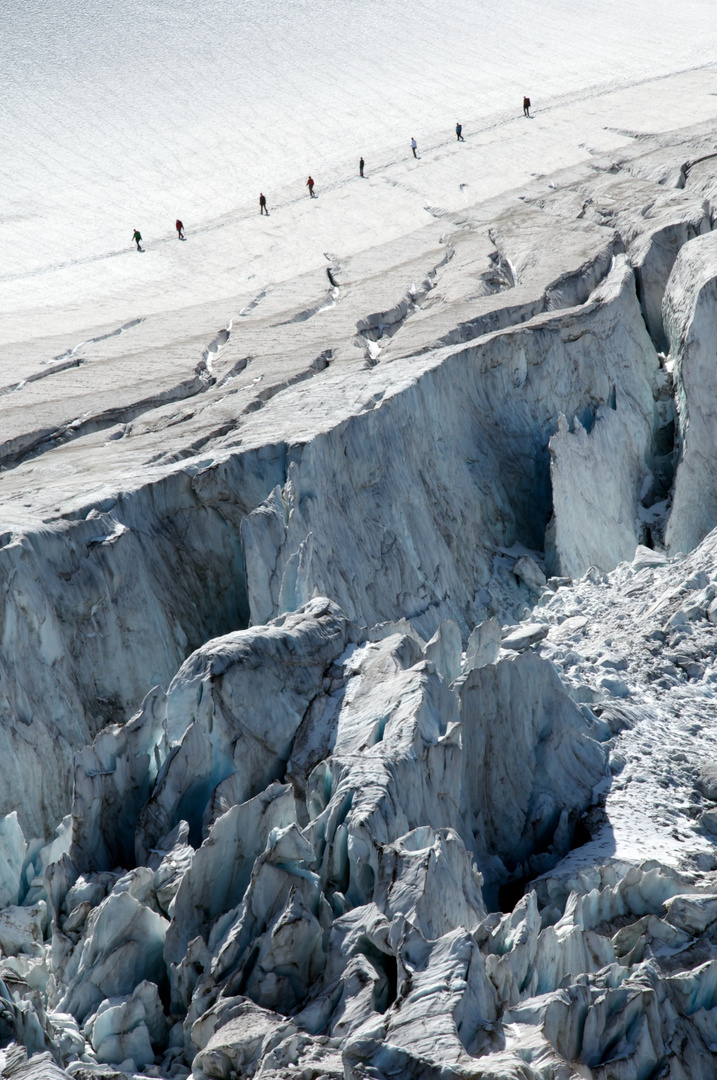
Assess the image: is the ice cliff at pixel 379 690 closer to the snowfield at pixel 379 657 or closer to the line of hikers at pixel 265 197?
the snowfield at pixel 379 657

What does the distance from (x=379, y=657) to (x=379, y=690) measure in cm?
48

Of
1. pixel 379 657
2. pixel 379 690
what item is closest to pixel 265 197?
pixel 379 657

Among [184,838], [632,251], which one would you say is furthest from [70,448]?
[632,251]

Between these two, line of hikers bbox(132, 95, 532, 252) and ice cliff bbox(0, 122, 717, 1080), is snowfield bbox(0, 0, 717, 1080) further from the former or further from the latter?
line of hikers bbox(132, 95, 532, 252)

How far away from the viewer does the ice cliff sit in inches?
271

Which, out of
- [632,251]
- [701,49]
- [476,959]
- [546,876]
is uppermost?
[701,49]

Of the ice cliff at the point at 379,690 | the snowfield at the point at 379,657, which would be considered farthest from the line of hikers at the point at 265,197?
the ice cliff at the point at 379,690

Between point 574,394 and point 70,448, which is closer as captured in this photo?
point 70,448

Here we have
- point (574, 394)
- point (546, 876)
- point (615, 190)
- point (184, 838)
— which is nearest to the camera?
point (184, 838)

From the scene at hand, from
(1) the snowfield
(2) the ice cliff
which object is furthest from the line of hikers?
(2) the ice cliff

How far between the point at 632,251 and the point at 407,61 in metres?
44.8

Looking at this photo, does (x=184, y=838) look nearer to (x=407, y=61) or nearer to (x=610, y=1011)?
(x=610, y=1011)

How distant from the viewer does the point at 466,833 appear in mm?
9398

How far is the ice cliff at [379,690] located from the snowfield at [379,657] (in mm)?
35
